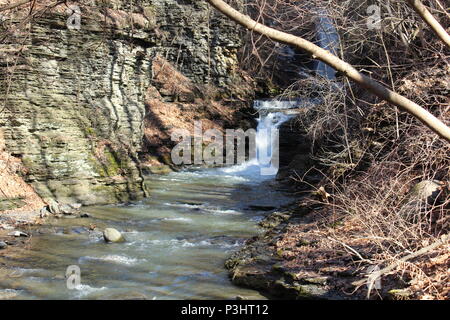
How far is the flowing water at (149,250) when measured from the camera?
24.3ft

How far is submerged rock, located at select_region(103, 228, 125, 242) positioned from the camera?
9.96 metres

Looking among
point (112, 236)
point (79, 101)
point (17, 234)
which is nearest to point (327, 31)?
point (112, 236)

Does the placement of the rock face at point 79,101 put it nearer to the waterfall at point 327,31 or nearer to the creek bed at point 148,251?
the creek bed at point 148,251

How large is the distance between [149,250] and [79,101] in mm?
5869

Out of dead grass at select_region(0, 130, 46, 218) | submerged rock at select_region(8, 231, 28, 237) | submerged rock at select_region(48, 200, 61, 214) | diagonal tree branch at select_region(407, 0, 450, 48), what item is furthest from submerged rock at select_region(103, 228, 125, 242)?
diagonal tree branch at select_region(407, 0, 450, 48)

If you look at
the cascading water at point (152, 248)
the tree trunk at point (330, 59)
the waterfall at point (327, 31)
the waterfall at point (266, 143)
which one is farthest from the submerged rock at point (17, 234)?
the waterfall at point (266, 143)

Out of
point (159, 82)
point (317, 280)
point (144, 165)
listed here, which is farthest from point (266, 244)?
point (159, 82)

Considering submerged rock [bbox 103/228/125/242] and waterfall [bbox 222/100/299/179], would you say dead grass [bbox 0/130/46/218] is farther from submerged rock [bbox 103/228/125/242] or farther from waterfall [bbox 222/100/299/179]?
waterfall [bbox 222/100/299/179]

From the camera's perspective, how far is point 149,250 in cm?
952

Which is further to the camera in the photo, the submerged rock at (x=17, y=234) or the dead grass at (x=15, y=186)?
the dead grass at (x=15, y=186)

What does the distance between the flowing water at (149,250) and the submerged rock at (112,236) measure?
164 mm

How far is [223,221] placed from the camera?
39.8ft

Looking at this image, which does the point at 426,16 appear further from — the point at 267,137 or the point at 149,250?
the point at 267,137
